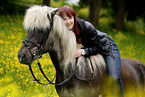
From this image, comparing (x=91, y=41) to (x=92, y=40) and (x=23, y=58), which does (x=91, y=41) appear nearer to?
(x=92, y=40)

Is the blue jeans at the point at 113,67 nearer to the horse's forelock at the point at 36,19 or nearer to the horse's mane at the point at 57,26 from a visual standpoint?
the horse's mane at the point at 57,26

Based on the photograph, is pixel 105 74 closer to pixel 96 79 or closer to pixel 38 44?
pixel 96 79

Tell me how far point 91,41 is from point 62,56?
0.58 meters

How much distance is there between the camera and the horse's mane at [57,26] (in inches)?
104

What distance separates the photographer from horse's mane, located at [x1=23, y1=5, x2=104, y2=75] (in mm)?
2652

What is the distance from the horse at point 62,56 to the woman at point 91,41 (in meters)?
0.09

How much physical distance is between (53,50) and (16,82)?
3.43 meters

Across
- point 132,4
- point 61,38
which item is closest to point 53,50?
point 61,38

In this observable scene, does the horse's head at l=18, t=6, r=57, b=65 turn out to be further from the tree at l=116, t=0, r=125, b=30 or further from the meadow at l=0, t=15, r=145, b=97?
the tree at l=116, t=0, r=125, b=30

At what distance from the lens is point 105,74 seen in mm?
3418

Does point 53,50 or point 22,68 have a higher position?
point 53,50

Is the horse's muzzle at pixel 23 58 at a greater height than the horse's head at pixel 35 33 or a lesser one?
lesser

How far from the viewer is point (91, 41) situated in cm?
318

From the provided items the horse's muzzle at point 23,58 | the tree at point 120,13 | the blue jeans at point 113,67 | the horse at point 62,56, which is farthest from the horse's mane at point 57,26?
the tree at point 120,13
